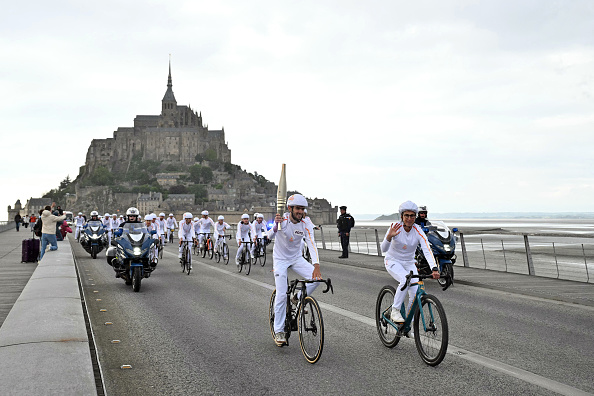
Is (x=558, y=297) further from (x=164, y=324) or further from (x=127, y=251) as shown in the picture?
(x=127, y=251)

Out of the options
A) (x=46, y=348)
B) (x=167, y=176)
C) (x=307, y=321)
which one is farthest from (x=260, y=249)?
(x=167, y=176)

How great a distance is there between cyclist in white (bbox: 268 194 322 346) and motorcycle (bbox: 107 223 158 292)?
6.51m

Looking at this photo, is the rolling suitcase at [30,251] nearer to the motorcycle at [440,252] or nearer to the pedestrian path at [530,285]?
the motorcycle at [440,252]

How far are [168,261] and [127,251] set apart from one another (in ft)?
30.5

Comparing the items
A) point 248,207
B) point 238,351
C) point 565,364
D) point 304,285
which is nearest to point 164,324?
point 238,351

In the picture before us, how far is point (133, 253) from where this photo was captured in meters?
13.4

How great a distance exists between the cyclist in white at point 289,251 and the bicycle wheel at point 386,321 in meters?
0.83

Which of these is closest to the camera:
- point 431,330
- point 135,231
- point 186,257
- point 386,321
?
point 431,330

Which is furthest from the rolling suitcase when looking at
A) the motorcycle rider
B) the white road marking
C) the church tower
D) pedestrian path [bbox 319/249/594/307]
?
the church tower

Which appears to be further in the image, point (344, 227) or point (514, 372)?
point (344, 227)

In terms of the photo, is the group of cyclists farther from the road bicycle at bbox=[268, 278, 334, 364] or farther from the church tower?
the church tower

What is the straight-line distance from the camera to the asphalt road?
557cm

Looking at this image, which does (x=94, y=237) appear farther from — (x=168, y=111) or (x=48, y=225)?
(x=168, y=111)

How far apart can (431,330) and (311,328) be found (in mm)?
1259
